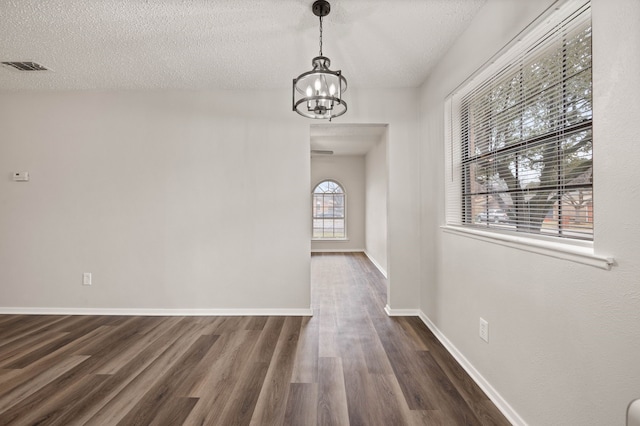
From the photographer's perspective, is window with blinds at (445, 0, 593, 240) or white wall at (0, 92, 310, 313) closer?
window with blinds at (445, 0, 593, 240)

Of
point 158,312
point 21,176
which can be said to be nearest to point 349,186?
point 158,312

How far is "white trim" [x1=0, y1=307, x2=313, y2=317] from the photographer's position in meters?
3.50

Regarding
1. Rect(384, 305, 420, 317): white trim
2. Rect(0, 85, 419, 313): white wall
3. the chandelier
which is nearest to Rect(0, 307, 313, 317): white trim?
Rect(0, 85, 419, 313): white wall

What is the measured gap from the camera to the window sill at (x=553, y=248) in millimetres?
1210

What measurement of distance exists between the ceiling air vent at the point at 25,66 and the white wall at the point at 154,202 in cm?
54

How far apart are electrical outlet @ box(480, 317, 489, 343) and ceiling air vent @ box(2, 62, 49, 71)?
14.5 ft

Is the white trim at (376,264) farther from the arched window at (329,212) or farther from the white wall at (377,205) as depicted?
the arched window at (329,212)

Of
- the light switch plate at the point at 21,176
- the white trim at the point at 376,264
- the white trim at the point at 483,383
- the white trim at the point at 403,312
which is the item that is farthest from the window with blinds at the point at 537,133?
the light switch plate at the point at 21,176

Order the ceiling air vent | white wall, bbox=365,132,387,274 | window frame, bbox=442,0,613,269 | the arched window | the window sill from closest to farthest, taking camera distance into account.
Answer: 1. the window sill
2. window frame, bbox=442,0,613,269
3. the ceiling air vent
4. white wall, bbox=365,132,387,274
5. the arched window

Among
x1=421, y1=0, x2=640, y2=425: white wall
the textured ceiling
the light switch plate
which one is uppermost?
the textured ceiling

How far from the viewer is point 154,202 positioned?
11.6ft

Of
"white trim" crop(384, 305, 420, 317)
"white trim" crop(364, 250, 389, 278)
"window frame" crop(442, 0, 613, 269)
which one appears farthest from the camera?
"white trim" crop(364, 250, 389, 278)

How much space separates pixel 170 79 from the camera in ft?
10.8

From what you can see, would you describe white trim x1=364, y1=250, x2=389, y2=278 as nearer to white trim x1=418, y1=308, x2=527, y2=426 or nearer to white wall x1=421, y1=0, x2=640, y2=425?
white trim x1=418, y1=308, x2=527, y2=426
